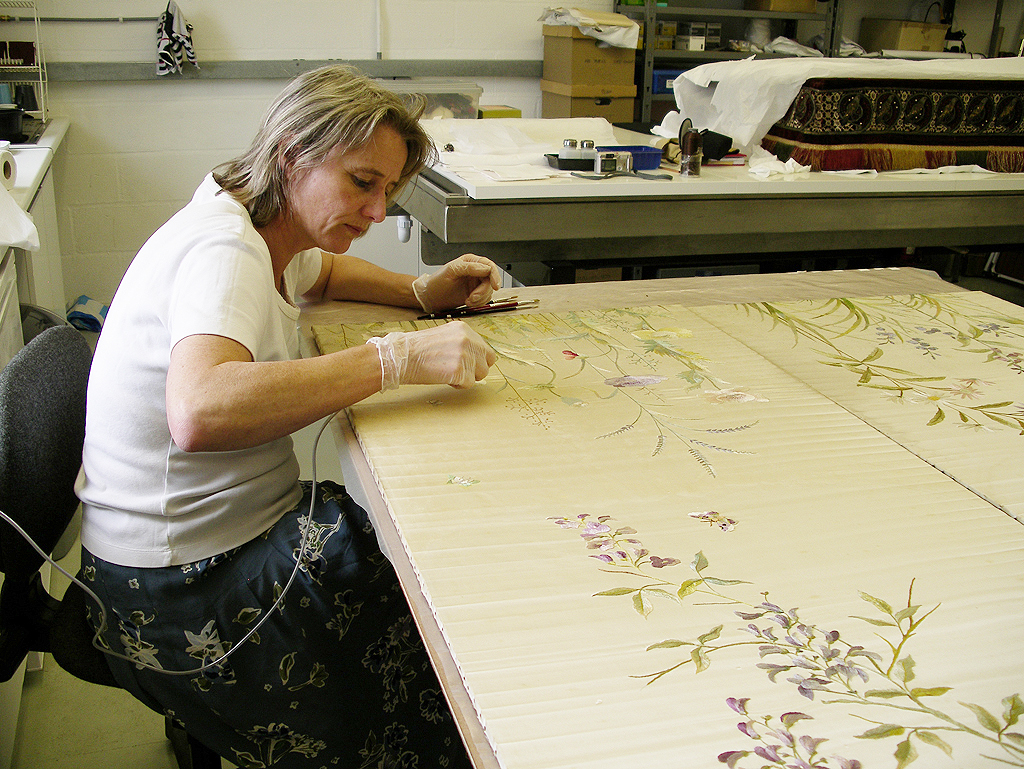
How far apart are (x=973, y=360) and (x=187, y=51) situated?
11.1 ft

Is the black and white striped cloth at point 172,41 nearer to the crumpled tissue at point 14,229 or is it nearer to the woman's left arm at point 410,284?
the crumpled tissue at point 14,229

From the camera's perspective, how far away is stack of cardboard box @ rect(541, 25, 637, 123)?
3963 mm

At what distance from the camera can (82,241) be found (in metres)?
3.82

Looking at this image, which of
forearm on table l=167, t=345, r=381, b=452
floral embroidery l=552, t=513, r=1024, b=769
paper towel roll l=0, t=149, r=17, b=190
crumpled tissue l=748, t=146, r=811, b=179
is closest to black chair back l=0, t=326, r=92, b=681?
forearm on table l=167, t=345, r=381, b=452

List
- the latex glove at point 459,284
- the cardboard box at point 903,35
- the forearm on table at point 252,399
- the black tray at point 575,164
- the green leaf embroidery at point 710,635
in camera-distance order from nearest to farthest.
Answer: the green leaf embroidery at point 710,635, the forearm on table at point 252,399, the latex glove at point 459,284, the black tray at point 575,164, the cardboard box at point 903,35

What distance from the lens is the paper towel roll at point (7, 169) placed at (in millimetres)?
2037

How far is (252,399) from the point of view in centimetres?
98

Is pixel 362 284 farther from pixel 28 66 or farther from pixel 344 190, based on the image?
pixel 28 66

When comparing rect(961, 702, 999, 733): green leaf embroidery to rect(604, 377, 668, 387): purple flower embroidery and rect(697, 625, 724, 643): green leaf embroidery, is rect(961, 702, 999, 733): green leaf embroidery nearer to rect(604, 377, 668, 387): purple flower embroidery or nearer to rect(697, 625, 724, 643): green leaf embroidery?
rect(697, 625, 724, 643): green leaf embroidery

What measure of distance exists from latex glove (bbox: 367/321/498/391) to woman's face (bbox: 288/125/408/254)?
0.75 ft

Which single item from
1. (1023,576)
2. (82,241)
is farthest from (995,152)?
(82,241)

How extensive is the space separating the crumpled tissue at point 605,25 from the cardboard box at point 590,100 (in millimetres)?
211

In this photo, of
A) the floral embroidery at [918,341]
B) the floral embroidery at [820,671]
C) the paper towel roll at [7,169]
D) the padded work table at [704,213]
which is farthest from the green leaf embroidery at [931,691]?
the paper towel roll at [7,169]

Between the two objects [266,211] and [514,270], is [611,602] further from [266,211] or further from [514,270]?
[514,270]
